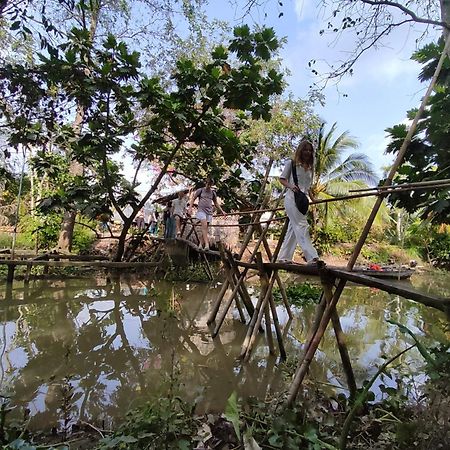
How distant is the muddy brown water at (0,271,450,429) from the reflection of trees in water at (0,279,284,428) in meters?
0.01

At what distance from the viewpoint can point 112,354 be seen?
5289mm

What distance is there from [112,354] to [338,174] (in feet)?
50.3

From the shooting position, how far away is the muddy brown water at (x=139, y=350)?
3.89m

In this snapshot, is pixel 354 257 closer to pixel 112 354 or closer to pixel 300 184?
pixel 300 184

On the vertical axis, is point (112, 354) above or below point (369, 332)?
below

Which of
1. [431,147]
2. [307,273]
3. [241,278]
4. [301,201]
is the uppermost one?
[431,147]

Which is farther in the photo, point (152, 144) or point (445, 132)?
point (152, 144)

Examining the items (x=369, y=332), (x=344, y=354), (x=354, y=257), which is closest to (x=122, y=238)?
(x=369, y=332)

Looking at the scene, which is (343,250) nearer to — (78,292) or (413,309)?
(413,309)

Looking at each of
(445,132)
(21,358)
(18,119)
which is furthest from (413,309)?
(18,119)

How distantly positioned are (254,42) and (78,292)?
6.57m

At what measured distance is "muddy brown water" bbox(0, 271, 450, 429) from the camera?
3893 millimetres

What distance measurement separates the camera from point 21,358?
4852 millimetres

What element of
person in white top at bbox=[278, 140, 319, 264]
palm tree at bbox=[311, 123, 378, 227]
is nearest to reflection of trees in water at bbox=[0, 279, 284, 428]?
person in white top at bbox=[278, 140, 319, 264]
